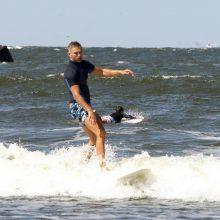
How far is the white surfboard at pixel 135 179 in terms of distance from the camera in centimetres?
962

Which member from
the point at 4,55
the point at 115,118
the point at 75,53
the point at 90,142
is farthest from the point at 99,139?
the point at 4,55

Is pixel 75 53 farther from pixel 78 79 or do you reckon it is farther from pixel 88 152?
pixel 88 152

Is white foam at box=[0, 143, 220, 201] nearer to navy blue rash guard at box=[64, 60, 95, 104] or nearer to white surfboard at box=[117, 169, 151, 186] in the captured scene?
white surfboard at box=[117, 169, 151, 186]

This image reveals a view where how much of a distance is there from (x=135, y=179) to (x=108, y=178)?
1.09 ft

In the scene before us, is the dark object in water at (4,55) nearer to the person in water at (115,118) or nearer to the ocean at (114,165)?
the ocean at (114,165)

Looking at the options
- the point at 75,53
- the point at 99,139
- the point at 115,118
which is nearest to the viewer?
the point at 75,53

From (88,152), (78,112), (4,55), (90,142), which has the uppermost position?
(4,55)

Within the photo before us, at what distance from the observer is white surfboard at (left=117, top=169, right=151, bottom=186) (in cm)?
962

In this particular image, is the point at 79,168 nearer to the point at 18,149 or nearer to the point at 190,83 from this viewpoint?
the point at 18,149

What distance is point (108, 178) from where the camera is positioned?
9.69m

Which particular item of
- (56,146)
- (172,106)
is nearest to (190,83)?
(172,106)

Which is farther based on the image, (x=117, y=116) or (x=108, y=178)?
(x=117, y=116)

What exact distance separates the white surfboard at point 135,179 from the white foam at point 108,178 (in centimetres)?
6

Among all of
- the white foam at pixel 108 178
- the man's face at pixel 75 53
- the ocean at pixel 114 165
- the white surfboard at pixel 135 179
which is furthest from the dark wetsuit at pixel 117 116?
the man's face at pixel 75 53
